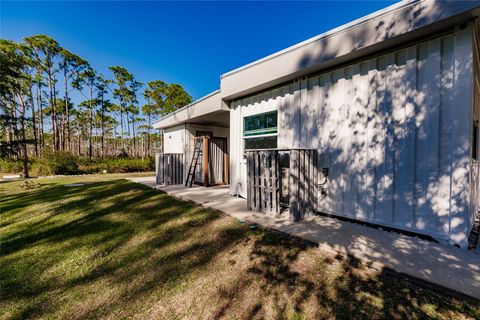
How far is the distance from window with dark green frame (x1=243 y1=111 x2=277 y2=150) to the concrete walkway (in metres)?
2.03

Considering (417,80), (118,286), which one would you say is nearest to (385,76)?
(417,80)

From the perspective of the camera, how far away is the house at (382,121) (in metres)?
2.59

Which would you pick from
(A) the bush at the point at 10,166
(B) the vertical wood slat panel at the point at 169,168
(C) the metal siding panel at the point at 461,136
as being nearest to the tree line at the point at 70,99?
(A) the bush at the point at 10,166

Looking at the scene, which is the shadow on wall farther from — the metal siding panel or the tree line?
the tree line

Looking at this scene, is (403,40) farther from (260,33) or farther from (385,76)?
(260,33)

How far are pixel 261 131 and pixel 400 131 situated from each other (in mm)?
2937

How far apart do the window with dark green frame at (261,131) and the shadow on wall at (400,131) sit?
3.69 ft

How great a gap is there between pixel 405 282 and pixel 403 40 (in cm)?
324

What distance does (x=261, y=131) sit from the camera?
5254 mm

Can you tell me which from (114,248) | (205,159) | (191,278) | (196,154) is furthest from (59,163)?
(191,278)

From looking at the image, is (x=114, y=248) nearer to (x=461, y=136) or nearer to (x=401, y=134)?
(x=401, y=134)

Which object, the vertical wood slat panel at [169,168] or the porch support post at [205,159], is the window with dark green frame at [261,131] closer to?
the porch support post at [205,159]

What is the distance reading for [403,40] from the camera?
293cm

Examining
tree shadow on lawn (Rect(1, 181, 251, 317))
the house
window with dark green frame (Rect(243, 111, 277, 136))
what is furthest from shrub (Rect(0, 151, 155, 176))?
the house
